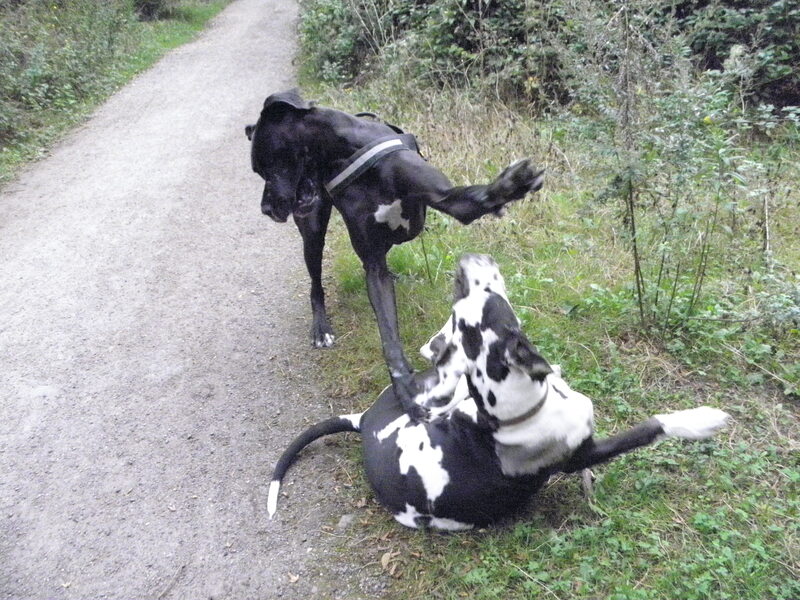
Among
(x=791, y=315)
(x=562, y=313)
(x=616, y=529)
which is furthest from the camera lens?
(x=562, y=313)

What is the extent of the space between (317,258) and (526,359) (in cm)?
230

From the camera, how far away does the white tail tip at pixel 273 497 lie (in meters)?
3.52

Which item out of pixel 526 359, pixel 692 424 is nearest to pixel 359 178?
pixel 526 359

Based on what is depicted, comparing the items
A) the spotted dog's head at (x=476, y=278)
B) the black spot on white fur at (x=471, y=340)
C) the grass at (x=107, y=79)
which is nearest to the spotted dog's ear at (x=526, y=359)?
the black spot on white fur at (x=471, y=340)

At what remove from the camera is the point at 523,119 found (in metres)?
7.50

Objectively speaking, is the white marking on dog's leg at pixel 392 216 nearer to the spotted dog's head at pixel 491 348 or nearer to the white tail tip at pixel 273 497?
the spotted dog's head at pixel 491 348

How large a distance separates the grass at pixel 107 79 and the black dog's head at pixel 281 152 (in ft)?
18.7

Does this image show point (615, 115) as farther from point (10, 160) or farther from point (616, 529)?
point (10, 160)

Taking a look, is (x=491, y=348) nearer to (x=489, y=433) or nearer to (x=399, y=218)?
(x=489, y=433)

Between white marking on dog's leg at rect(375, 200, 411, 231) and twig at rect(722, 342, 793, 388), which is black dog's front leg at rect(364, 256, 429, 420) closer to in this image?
white marking on dog's leg at rect(375, 200, 411, 231)

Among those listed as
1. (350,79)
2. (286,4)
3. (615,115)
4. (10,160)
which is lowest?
(286,4)

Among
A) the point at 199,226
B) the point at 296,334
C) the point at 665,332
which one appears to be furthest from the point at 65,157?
the point at 665,332

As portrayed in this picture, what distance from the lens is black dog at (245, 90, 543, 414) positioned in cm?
359

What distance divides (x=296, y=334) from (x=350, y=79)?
619cm
